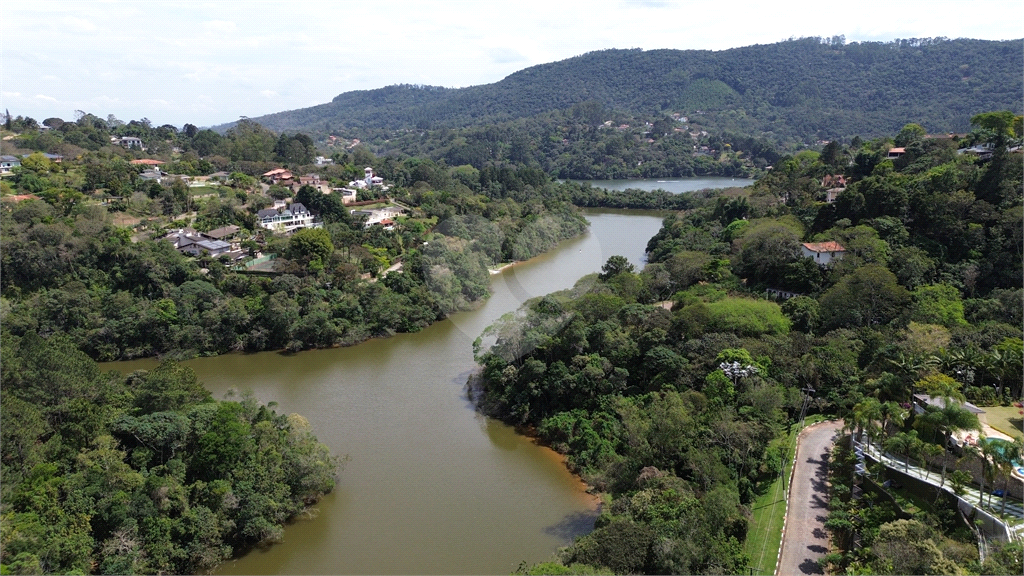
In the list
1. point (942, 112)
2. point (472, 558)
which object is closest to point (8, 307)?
point (472, 558)

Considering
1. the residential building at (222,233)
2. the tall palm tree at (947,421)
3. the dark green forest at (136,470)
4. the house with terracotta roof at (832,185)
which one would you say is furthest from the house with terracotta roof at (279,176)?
the tall palm tree at (947,421)

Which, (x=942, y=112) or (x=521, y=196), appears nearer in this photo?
(x=521, y=196)

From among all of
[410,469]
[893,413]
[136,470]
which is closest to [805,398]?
[893,413]

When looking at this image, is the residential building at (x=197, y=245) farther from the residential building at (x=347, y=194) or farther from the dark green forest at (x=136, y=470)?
the dark green forest at (x=136, y=470)

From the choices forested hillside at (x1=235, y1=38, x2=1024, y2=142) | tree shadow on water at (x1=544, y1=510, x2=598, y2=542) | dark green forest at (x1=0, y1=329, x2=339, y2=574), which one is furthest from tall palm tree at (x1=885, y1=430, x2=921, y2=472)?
forested hillside at (x1=235, y1=38, x2=1024, y2=142)

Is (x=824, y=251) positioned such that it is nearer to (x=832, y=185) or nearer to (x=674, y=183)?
(x=832, y=185)

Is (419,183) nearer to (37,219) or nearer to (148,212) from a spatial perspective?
(148,212)
